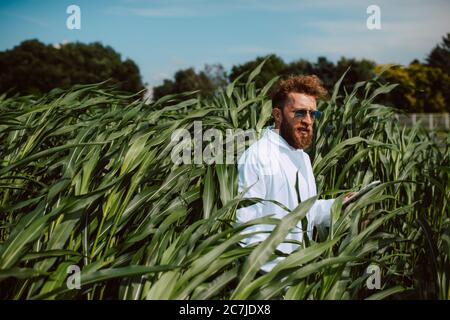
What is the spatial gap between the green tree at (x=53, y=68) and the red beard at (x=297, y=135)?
161 feet

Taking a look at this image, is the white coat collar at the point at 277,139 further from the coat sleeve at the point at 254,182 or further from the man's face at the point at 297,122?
the coat sleeve at the point at 254,182

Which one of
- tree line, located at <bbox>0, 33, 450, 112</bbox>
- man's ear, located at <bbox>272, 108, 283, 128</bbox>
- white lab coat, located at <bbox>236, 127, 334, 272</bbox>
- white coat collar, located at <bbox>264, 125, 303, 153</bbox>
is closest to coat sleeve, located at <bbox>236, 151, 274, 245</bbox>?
white lab coat, located at <bbox>236, 127, 334, 272</bbox>

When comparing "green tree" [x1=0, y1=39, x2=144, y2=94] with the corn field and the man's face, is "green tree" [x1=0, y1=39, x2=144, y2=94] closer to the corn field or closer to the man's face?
the corn field

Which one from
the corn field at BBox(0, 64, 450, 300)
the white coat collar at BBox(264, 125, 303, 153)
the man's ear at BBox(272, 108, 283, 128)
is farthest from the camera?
the man's ear at BBox(272, 108, 283, 128)

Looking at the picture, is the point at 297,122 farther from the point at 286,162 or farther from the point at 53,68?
the point at 53,68

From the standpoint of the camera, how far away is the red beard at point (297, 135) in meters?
2.05

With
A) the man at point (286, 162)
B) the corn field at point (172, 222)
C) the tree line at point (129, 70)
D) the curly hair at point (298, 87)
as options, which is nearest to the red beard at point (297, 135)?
the man at point (286, 162)

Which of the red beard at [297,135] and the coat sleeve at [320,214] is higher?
the red beard at [297,135]

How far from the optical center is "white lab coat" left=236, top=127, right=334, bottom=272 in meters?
1.85

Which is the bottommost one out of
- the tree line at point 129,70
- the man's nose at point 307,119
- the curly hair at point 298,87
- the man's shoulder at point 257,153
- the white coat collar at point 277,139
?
the man's shoulder at point 257,153

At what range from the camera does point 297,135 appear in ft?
6.70

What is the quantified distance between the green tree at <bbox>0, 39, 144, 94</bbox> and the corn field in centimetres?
4858

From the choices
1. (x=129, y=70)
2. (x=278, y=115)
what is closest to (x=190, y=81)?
(x=129, y=70)

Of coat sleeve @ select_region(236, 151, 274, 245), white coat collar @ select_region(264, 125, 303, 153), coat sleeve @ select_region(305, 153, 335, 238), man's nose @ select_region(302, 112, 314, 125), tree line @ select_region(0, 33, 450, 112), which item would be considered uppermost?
tree line @ select_region(0, 33, 450, 112)
